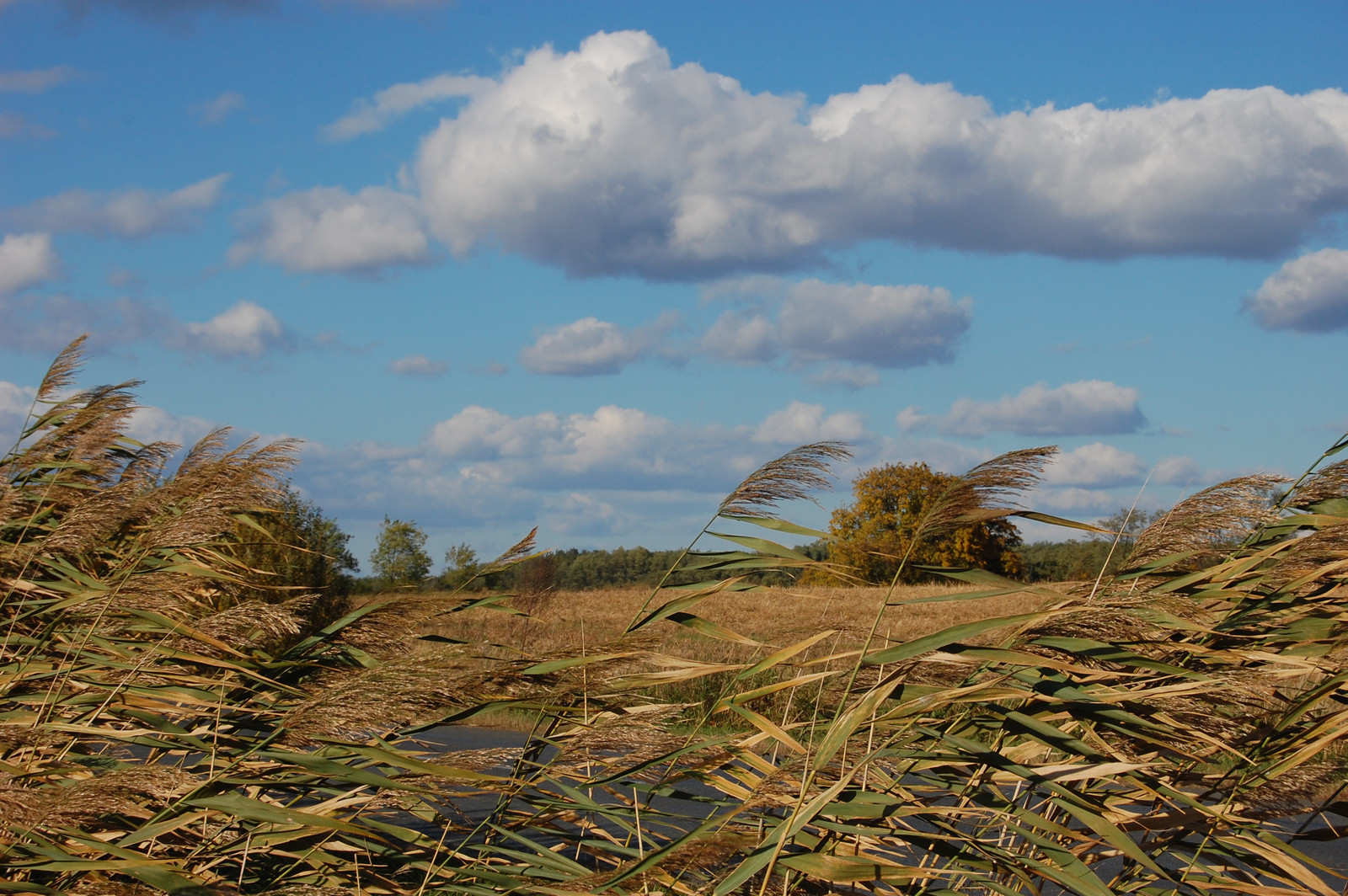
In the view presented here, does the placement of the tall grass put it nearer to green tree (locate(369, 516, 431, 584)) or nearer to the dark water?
the dark water

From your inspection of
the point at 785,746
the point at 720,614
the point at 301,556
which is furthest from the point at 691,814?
the point at 720,614

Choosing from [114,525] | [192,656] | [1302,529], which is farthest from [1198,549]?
[114,525]

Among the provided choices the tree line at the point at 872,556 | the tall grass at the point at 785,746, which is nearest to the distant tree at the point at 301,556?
the tree line at the point at 872,556

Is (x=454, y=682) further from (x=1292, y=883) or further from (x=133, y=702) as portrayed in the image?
(x=1292, y=883)

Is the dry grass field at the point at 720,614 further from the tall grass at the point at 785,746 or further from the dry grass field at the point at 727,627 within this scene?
the tall grass at the point at 785,746

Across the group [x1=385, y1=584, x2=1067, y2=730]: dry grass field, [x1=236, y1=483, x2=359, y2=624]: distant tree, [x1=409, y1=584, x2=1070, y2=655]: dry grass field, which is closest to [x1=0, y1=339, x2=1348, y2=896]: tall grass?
[x1=385, y1=584, x2=1067, y2=730]: dry grass field

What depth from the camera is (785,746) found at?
8.25ft

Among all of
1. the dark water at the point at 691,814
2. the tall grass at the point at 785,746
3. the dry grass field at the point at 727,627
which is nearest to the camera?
the tall grass at the point at 785,746

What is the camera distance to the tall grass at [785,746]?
6.77 feet

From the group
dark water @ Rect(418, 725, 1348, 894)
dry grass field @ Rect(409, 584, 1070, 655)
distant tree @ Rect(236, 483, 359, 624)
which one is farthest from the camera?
dry grass field @ Rect(409, 584, 1070, 655)

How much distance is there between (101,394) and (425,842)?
4.23 metres

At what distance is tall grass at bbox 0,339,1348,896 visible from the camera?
6.77ft

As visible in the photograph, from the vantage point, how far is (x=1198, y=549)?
8.11ft

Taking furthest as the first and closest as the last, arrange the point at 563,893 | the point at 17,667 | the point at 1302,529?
the point at 17,667, the point at 1302,529, the point at 563,893
